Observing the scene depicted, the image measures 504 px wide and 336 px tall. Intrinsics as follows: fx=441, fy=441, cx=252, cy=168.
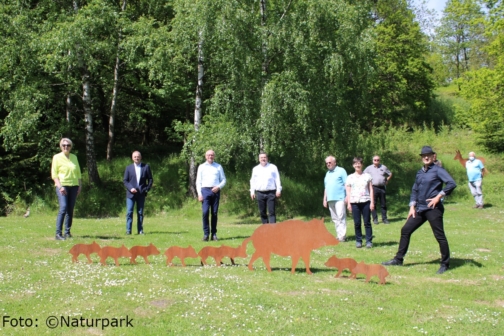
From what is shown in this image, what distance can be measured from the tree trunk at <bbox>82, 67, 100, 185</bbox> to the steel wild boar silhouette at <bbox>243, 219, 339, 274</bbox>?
611 inches

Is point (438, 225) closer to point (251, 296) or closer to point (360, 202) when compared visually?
point (360, 202)

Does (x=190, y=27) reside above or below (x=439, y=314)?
above

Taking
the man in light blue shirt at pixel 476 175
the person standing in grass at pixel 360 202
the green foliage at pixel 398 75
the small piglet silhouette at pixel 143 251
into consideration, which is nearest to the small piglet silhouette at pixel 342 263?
the small piglet silhouette at pixel 143 251

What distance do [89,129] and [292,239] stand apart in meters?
15.9

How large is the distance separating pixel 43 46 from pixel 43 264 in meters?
12.6

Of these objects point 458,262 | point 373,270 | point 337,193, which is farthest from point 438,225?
point 337,193

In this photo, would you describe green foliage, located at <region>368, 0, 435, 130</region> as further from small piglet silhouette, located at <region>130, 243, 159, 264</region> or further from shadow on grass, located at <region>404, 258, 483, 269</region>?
small piglet silhouette, located at <region>130, 243, 159, 264</region>

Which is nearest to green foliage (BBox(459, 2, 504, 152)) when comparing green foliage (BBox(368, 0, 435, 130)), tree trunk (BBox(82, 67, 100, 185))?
green foliage (BBox(368, 0, 435, 130))

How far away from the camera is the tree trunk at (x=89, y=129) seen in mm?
→ 19734

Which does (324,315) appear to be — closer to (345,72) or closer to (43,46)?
(345,72)

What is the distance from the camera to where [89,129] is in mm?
20203

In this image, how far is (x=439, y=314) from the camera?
17.3ft

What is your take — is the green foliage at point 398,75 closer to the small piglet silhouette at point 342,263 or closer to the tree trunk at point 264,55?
the tree trunk at point 264,55

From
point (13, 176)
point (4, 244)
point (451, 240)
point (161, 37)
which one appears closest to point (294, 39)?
point (161, 37)
